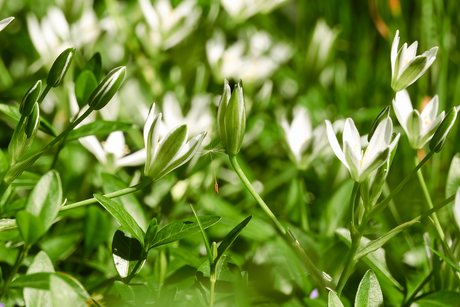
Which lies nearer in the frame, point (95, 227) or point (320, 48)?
point (95, 227)

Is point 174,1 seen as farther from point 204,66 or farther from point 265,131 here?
point 265,131

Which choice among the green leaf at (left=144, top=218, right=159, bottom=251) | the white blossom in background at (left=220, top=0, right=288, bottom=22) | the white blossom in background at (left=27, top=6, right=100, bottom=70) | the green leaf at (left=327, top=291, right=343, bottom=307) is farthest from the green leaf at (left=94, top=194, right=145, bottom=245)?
the white blossom in background at (left=220, top=0, right=288, bottom=22)

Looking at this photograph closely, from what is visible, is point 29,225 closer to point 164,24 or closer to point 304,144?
point 304,144

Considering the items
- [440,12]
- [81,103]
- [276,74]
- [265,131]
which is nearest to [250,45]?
[276,74]

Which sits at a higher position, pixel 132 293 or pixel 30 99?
pixel 30 99

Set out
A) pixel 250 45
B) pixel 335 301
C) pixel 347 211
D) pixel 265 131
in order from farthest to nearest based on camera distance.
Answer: pixel 250 45 < pixel 265 131 < pixel 347 211 < pixel 335 301

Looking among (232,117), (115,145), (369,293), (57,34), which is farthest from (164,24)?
(369,293)

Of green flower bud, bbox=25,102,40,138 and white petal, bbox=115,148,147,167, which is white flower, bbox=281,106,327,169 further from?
green flower bud, bbox=25,102,40,138
